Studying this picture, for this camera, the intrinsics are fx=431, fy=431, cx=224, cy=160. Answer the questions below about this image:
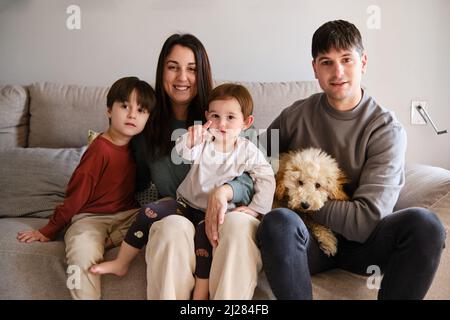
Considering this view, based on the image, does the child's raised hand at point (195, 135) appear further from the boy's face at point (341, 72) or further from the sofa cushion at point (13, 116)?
the sofa cushion at point (13, 116)

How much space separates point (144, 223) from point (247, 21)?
49.2 inches

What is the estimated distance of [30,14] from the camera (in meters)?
2.15

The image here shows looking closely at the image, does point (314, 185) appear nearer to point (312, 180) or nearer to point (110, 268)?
point (312, 180)

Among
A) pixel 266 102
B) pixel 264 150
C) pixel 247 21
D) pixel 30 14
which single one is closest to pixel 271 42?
pixel 247 21

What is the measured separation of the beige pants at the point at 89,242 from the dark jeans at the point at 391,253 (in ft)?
1.63

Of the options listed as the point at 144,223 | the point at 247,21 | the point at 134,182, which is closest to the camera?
the point at 144,223

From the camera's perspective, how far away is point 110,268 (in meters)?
1.22

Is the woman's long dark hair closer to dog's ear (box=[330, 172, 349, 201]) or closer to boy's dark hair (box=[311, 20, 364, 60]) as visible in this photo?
boy's dark hair (box=[311, 20, 364, 60])

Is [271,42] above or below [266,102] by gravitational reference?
above

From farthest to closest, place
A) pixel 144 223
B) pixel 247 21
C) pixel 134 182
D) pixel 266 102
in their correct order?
pixel 247 21, pixel 266 102, pixel 134 182, pixel 144 223

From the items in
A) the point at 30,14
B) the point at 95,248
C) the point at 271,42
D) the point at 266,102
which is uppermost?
the point at 30,14
